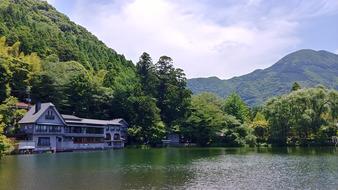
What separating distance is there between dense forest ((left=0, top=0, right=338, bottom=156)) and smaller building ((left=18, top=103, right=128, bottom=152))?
2.53 metres

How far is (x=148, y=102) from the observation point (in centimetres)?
7788

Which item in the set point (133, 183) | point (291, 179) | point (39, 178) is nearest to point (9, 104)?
point (39, 178)

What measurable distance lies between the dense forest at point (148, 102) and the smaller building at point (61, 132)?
2.53 metres

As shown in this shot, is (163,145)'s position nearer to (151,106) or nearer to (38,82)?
(151,106)

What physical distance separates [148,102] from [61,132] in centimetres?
2066

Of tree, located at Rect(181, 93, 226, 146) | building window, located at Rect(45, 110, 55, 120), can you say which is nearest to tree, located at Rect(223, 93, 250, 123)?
tree, located at Rect(181, 93, 226, 146)

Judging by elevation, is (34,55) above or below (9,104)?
above

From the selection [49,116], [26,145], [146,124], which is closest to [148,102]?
[146,124]

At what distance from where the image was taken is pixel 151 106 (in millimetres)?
77875

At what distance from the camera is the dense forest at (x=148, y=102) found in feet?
233

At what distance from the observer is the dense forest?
233 feet

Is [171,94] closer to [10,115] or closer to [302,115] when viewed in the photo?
[302,115]

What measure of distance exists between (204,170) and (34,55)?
59.0 metres

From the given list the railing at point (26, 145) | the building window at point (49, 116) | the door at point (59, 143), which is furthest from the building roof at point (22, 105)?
the railing at point (26, 145)
